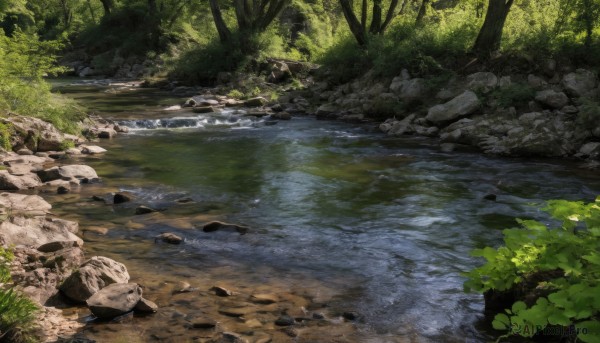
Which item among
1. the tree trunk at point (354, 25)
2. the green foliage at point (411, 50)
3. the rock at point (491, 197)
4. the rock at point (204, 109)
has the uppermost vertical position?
the tree trunk at point (354, 25)

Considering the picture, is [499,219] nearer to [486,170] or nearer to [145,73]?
[486,170]

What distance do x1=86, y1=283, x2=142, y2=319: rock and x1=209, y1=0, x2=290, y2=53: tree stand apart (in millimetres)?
25052

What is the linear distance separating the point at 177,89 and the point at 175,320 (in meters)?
24.4

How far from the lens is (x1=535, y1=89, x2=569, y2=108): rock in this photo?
15000mm

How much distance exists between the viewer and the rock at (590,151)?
12680 millimetres

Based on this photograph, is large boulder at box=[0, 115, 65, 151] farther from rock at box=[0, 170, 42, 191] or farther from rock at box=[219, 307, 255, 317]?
rock at box=[219, 307, 255, 317]

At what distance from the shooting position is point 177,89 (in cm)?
2845

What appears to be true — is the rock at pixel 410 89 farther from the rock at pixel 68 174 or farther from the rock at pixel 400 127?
the rock at pixel 68 174

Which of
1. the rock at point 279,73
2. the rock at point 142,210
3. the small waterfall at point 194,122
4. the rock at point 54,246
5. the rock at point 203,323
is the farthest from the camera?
the rock at point 279,73

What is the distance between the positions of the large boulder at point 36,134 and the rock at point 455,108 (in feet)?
33.9

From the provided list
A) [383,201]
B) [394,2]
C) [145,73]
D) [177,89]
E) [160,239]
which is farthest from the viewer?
[145,73]

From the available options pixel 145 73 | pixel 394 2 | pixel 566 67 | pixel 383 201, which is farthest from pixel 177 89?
pixel 383 201

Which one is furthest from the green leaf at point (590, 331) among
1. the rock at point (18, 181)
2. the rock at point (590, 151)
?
the rock at point (590, 151)

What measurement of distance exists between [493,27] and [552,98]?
3.85 meters
